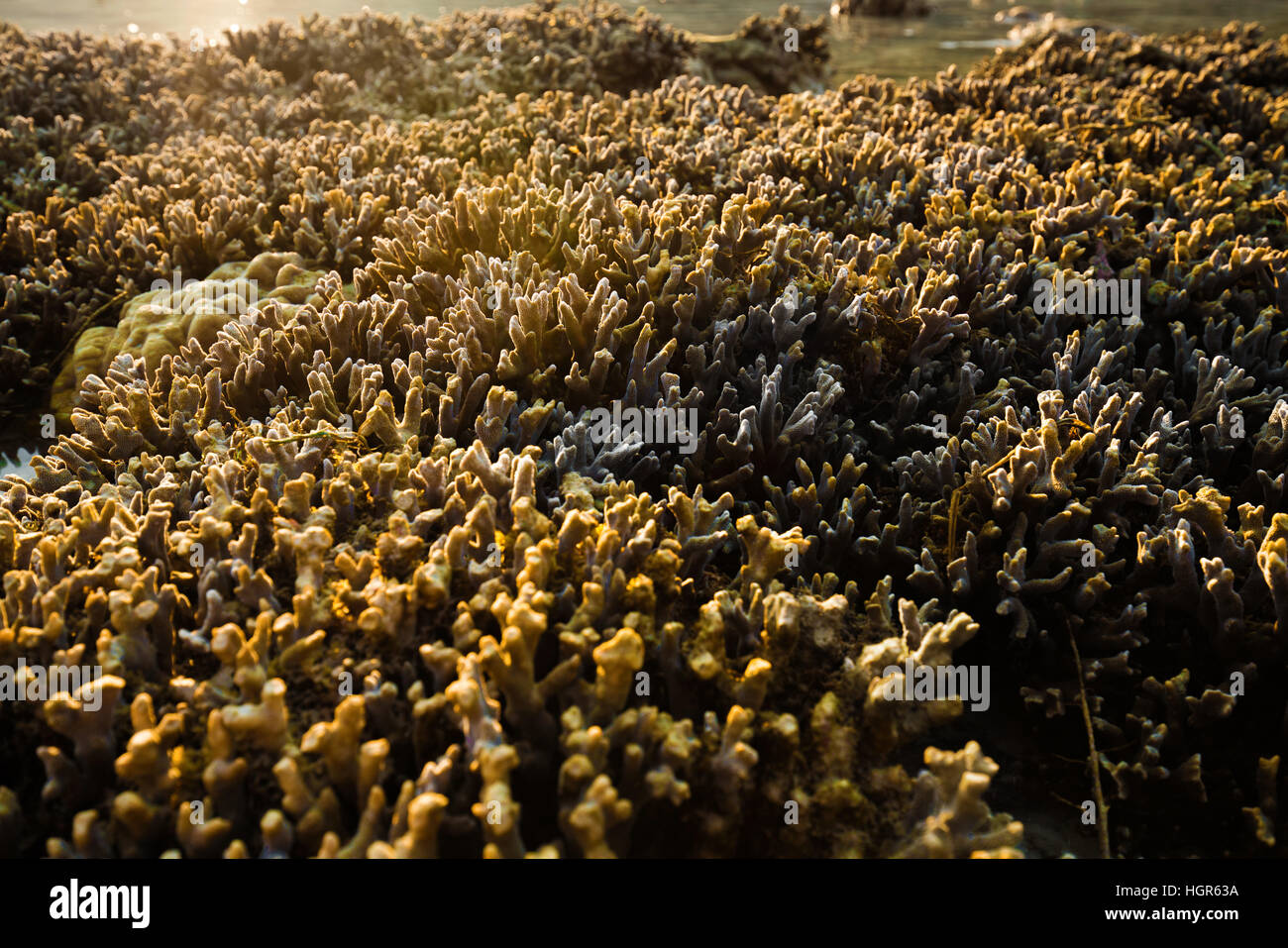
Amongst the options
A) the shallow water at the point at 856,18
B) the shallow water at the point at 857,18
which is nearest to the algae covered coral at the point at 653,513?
the shallow water at the point at 856,18

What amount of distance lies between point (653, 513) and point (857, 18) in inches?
1052

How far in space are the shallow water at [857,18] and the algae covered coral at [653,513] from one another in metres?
10.9

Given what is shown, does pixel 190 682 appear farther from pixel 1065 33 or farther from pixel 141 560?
pixel 1065 33

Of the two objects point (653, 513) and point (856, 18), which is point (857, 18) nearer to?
point (856, 18)

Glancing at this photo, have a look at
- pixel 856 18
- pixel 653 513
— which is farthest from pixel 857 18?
pixel 653 513

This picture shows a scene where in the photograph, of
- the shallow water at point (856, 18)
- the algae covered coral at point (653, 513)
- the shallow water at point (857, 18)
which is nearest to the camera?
the algae covered coral at point (653, 513)

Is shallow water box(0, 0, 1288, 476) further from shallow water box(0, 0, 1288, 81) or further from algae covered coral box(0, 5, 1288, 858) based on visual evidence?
algae covered coral box(0, 5, 1288, 858)

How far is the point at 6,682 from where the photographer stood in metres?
2.23

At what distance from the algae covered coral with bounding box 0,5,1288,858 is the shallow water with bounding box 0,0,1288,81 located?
1087 centimetres

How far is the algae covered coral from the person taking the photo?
2062 mm

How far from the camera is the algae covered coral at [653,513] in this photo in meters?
2.06

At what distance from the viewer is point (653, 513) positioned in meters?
2.75

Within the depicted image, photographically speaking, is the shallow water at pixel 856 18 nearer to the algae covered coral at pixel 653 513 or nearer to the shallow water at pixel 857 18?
the shallow water at pixel 857 18
